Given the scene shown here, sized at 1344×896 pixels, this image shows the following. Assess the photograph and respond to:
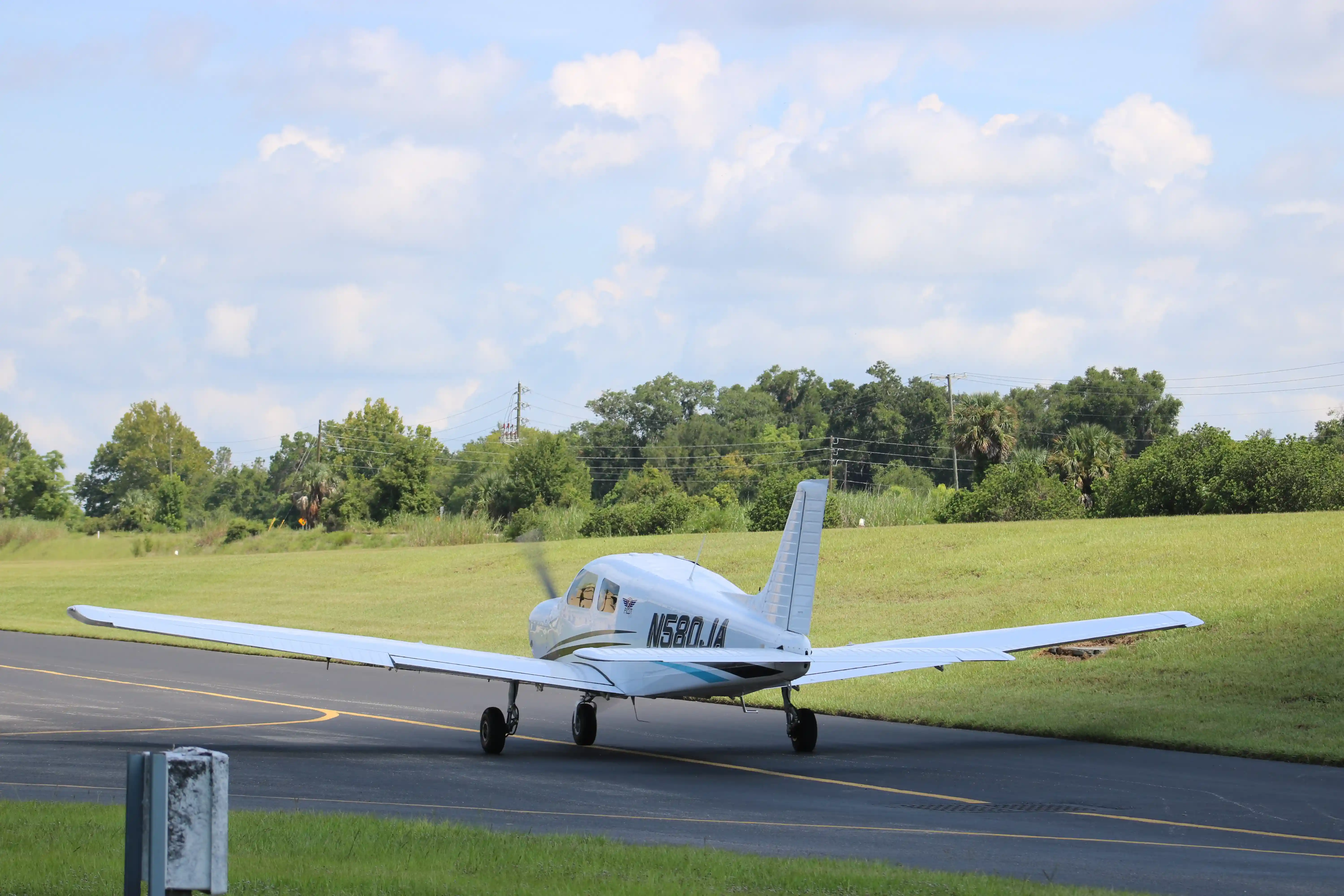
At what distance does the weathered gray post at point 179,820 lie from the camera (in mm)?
5156

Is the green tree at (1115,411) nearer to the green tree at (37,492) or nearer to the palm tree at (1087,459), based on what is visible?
the palm tree at (1087,459)

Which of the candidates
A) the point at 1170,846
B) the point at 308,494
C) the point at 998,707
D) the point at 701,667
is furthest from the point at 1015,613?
the point at 308,494

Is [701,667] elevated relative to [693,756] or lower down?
elevated

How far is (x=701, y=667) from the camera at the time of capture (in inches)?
591

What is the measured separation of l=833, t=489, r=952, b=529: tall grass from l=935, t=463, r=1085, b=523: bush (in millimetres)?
1786

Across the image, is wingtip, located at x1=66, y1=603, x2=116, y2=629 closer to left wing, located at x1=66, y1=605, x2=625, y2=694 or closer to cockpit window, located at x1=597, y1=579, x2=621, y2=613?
left wing, located at x1=66, y1=605, x2=625, y2=694

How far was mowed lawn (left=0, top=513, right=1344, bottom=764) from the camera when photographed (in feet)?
68.1

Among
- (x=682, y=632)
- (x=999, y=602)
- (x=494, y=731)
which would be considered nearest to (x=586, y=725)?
(x=494, y=731)

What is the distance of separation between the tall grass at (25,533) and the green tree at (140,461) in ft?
250

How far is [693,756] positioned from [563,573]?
30126 mm

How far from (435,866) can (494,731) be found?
7873mm

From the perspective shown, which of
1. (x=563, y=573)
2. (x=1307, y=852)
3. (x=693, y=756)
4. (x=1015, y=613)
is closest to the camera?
(x=1307, y=852)

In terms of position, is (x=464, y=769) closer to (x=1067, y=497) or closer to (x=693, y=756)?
(x=693, y=756)

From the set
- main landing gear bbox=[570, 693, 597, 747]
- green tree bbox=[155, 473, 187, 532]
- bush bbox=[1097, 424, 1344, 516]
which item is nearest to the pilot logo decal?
main landing gear bbox=[570, 693, 597, 747]
